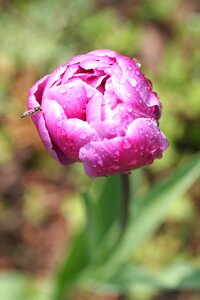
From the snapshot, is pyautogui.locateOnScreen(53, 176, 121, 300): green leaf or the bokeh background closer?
pyautogui.locateOnScreen(53, 176, 121, 300): green leaf

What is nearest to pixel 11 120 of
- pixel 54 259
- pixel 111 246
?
pixel 54 259

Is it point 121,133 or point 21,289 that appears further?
point 21,289

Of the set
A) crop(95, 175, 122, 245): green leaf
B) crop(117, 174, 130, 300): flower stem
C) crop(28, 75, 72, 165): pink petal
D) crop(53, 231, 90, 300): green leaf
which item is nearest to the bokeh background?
crop(53, 231, 90, 300): green leaf

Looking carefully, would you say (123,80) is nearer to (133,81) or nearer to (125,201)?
(133,81)

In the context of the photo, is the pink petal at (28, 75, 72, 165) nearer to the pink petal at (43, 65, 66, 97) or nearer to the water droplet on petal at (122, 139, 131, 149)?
the pink petal at (43, 65, 66, 97)

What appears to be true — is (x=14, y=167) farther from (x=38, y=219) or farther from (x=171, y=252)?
(x=171, y=252)

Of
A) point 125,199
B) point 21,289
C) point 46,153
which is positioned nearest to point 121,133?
point 125,199

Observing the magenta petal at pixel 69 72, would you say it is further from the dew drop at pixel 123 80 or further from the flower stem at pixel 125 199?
the flower stem at pixel 125 199
